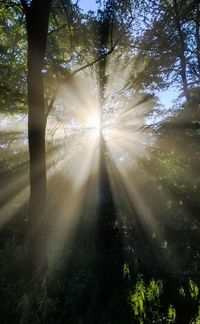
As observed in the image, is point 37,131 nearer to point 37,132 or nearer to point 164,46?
point 37,132

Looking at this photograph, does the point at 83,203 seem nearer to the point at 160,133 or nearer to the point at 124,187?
the point at 124,187

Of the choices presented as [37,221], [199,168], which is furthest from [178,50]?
[37,221]

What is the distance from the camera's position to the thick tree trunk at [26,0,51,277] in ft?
27.4

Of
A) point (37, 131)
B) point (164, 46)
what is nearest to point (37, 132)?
point (37, 131)

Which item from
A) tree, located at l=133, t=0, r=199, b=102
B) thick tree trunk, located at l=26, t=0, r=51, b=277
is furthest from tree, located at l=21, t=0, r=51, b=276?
tree, located at l=133, t=0, r=199, b=102

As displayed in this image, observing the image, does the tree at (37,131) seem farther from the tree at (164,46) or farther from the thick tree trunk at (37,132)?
the tree at (164,46)

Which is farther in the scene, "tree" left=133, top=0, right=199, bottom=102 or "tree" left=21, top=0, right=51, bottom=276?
→ "tree" left=133, top=0, right=199, bottom=102

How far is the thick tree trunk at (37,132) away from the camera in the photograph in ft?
27.4

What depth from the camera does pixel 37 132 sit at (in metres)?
8.82

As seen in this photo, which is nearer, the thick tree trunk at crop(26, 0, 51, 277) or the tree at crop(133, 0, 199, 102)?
the thick tree trunk at crop(26, 0, 51, 277)

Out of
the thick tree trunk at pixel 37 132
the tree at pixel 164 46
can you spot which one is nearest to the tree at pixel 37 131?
the thick tree trunk at pixel 37 132

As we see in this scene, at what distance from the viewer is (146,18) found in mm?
18719

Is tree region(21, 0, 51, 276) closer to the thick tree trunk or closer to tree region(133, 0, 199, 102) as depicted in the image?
the thick tree trunk

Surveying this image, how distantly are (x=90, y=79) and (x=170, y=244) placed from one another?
8.53m
